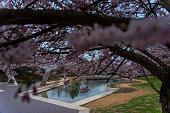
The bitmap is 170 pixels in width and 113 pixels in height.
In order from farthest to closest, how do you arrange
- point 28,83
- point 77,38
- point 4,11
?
point 4,11 < point 28,83 < point 77,38

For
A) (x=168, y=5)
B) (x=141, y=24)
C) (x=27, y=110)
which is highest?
(x=168, y=5)

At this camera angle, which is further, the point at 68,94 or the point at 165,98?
the point at 68,94

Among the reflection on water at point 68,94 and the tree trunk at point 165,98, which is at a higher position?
the tree trunk at point 165,98

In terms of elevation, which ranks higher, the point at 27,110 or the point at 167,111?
→ the point at 167,111

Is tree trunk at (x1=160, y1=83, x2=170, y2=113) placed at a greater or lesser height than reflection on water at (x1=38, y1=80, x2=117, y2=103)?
greater

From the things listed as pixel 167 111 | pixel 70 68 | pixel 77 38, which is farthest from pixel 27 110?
pixel 77 38

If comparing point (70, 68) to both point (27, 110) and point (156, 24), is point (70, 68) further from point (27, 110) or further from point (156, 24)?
point (156, 24)

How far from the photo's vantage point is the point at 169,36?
397 millimetres

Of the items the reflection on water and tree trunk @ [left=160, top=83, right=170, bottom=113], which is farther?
the reflection on water

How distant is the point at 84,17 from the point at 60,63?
3779 mm

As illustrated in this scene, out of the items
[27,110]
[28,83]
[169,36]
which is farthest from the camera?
[27,110]

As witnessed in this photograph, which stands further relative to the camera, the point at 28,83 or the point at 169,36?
the point at 28,83

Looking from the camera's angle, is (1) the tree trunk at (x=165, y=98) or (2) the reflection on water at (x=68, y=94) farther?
(2) the reflection on water at (x=68, y=94)

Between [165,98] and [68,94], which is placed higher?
[165,98]
